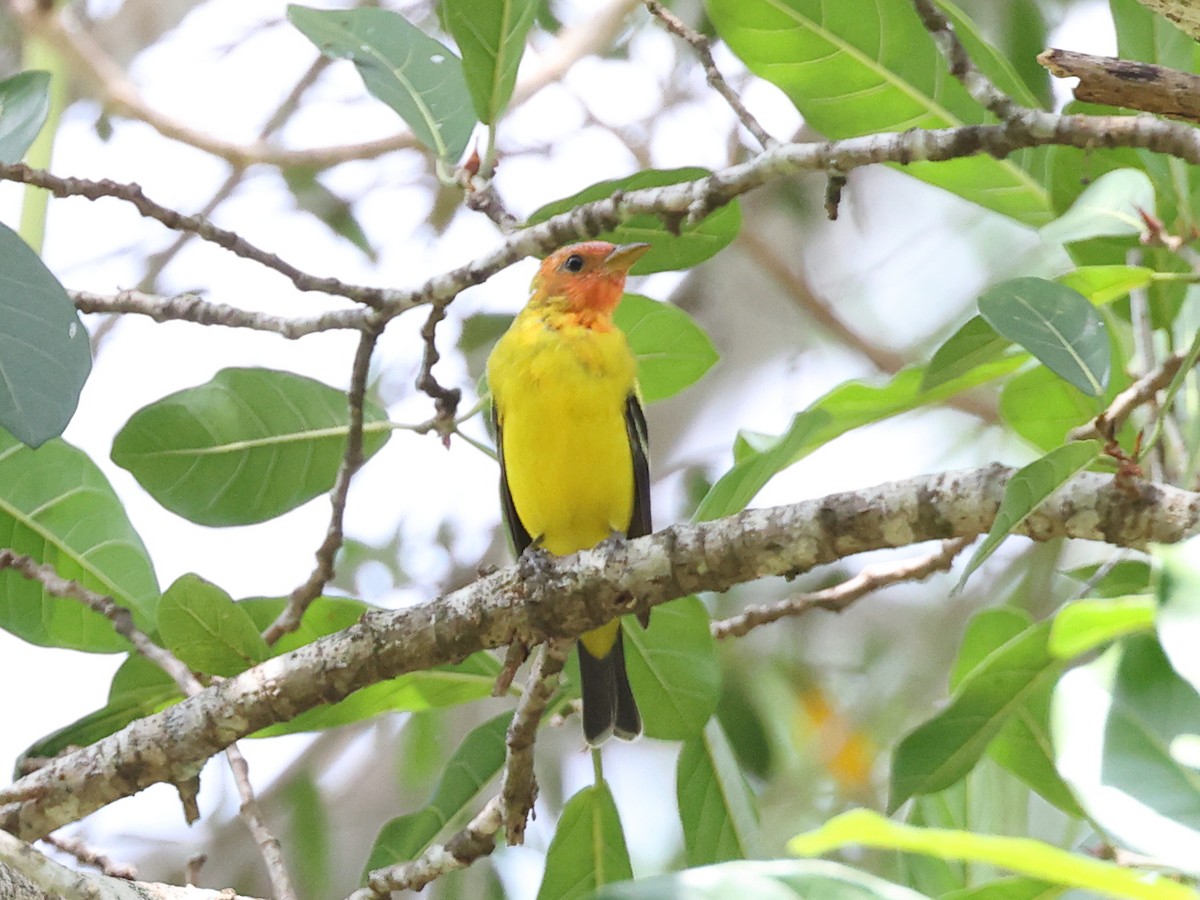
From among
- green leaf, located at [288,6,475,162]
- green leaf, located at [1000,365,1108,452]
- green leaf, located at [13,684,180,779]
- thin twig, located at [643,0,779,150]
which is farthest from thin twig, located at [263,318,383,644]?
green leaf, located at [1000,365,1108,452]

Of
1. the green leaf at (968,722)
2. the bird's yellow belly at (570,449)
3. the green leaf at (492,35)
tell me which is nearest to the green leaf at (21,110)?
the green leaf at (492,35)

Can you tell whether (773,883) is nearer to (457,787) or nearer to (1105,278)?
(1105,278)

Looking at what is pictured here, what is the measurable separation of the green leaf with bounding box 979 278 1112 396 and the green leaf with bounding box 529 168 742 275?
2.60 feet

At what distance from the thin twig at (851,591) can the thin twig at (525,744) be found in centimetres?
65

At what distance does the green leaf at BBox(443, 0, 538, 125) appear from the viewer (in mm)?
3105

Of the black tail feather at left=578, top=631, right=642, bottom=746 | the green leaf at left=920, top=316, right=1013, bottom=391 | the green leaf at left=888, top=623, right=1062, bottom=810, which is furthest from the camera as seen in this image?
the black tail feather at left=578, top=631, right=642, bottom=746

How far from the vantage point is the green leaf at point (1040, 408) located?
11.3ft

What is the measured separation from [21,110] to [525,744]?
1732mm

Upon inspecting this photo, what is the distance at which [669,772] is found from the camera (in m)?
7.35

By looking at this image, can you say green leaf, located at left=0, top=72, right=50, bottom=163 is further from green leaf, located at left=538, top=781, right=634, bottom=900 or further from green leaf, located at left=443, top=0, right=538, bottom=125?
green leaf, located at left=538, top=781, right=634, bottom=900

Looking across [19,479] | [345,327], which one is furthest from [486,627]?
[19,479]

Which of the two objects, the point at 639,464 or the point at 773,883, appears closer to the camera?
the point at 773,883

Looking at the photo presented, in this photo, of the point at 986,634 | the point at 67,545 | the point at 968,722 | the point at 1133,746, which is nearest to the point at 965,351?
the point at 968,722

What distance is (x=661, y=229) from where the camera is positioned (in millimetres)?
3309
